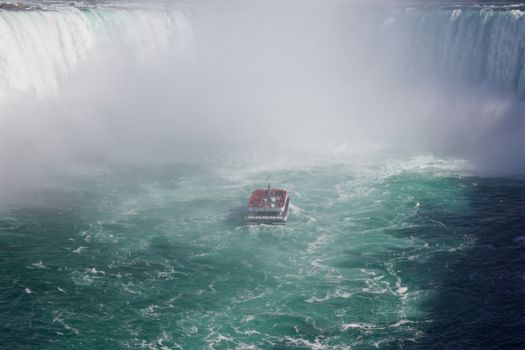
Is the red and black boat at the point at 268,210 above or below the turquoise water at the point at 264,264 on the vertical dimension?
above

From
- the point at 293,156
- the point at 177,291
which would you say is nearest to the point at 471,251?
the point at 177,291

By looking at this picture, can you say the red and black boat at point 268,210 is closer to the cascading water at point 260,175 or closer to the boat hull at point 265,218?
the boat hull at point 265,218

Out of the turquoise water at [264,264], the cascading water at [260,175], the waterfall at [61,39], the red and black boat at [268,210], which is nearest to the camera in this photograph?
the turquoise water at [264,264]

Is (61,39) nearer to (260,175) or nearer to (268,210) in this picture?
(260,175)

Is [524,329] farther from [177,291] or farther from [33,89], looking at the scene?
[33,89]

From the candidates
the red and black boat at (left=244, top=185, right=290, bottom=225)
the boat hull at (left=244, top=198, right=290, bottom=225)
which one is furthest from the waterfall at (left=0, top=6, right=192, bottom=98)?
the boat hull at (left=244, top=198, right=290, bottom=225)

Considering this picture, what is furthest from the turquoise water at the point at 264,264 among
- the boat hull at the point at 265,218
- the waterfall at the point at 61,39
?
the waterfall at the point at 61,39

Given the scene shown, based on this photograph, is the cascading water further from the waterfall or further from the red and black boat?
the red and black boat
